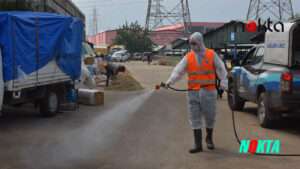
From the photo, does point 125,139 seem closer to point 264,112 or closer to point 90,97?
point 264,112

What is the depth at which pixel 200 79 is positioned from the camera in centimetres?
665

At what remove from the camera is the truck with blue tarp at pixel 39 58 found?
885 cm

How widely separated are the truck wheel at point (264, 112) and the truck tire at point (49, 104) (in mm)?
5282

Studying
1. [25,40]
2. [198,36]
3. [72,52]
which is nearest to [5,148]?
[25,40]

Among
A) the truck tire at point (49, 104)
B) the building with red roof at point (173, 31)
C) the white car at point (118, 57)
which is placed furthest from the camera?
the building with red roof at point (173, 31)

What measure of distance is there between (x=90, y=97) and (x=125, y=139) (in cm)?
542

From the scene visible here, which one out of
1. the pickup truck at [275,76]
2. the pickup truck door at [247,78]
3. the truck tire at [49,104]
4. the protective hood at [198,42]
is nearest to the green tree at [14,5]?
the truck tire at [49,104]

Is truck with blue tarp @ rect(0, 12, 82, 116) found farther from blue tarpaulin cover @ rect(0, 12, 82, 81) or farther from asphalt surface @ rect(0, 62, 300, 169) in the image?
asphalt surface @ rect(0, 62, 300, 169)

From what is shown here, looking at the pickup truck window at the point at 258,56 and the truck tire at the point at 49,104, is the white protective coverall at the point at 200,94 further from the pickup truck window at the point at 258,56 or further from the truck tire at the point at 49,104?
the truck tire at the point at 49,104

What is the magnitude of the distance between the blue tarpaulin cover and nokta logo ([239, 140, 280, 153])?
5.12 m

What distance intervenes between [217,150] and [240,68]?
5018mm

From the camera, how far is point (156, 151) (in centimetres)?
673

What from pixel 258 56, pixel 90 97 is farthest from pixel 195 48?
pixel 90 97

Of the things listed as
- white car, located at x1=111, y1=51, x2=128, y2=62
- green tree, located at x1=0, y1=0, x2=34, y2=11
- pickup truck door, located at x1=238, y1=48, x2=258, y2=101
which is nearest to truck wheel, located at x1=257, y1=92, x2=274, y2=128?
pickup truck door, located at x1=238, y1=48, x2=258, y2=101
